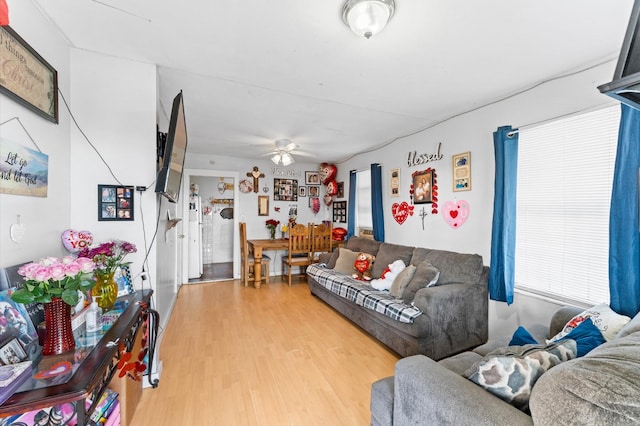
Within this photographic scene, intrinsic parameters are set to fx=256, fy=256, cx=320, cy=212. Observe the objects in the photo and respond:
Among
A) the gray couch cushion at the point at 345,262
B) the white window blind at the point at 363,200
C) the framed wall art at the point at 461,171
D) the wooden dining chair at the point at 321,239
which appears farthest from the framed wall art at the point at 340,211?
the framed wall art at the point at 461,171

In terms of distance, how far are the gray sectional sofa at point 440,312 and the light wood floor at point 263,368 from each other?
216mm

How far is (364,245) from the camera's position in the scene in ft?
13.1

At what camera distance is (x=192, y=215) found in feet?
16.0

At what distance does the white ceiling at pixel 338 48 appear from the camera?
4.55 feet

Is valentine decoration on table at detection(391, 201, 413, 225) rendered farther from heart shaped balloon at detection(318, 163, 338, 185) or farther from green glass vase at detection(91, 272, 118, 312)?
green glass vase at detection(91, 272, 118, 312)

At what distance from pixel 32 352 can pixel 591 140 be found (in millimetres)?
3541

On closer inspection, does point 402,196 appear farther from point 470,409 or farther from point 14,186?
point 14,186

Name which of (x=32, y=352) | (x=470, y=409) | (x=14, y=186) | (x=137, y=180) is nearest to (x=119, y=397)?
(x=32, y=352)

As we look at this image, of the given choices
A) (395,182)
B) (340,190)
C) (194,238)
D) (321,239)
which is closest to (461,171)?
(395,182)

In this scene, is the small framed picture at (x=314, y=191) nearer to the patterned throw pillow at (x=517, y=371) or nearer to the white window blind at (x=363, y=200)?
the white window blind at (x=363, y=200)

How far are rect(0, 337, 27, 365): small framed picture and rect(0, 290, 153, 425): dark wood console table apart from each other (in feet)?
0.22

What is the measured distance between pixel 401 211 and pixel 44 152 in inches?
141

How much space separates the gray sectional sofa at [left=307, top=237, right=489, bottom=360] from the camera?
220 cm

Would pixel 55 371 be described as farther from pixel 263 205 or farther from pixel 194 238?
pixel 263 205
